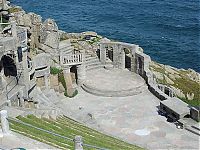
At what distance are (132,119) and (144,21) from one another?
69539mm

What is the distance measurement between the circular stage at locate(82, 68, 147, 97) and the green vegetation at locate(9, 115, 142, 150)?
10.4 metres

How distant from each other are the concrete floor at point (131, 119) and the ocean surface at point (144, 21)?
39.2 metres

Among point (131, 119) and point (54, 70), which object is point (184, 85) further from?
point (54, 70)

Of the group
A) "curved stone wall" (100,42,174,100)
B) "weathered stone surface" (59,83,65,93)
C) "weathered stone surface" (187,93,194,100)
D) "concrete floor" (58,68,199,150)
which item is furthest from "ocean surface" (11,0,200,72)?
"weathered stone surface" (59,83,65,93)

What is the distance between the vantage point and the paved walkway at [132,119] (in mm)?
45156

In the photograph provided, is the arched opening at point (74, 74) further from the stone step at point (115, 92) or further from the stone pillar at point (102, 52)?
the stone pillar at point (102, 52)

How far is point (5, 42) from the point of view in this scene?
45781 mm

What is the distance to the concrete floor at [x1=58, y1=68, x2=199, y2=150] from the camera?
45.2 meters

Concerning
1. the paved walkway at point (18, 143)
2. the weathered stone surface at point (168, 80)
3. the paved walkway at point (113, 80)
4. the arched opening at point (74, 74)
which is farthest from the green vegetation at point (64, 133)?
the weathered stone surface at point (168, 80)

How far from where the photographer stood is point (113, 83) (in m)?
58.2

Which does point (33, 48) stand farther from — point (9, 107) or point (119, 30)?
point (119, 30)

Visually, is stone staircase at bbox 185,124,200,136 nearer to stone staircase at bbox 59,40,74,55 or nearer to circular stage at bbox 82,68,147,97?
circular stage at bbox 82,68,147,97

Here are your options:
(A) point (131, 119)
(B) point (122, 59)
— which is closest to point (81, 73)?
(B) point (122, 59)

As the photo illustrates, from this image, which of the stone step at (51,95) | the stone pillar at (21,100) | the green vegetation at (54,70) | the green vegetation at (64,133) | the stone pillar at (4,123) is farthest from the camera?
the green vegetation at (54,70)
